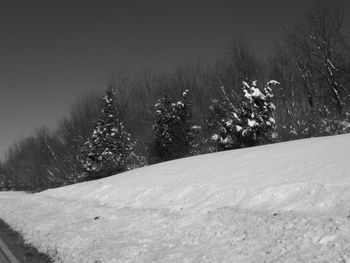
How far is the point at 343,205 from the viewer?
22.1 feet

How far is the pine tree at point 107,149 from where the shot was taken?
40.2m

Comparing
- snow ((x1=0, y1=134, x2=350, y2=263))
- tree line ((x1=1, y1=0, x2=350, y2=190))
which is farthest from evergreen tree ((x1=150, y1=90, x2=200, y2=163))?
snow ((x1=0, y1=134, x2=350, y2=263))

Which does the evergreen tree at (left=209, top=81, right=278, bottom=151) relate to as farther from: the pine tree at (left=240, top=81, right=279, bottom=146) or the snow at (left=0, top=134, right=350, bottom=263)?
the snow at (left=0, top=134, right=350, bottom=263)

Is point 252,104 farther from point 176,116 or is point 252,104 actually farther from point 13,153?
point 13,153

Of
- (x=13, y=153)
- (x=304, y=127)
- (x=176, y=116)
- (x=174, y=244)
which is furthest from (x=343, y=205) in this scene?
(x=13, y=153)

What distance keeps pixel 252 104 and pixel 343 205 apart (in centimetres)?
1900

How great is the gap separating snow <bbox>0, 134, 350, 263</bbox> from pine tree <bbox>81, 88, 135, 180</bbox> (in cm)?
2620

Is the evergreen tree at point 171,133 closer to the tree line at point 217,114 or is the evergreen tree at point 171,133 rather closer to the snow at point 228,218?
the tree line at point 217,114

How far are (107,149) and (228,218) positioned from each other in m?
33.4

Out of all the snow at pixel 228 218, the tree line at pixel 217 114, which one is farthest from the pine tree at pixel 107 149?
the snow at pixel 228 218

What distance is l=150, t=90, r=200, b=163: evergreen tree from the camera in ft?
121

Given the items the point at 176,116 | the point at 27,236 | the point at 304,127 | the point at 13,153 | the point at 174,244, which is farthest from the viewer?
the point at 13,153

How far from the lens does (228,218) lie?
26.1ft

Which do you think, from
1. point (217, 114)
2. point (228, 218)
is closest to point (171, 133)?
point (217, 114)
